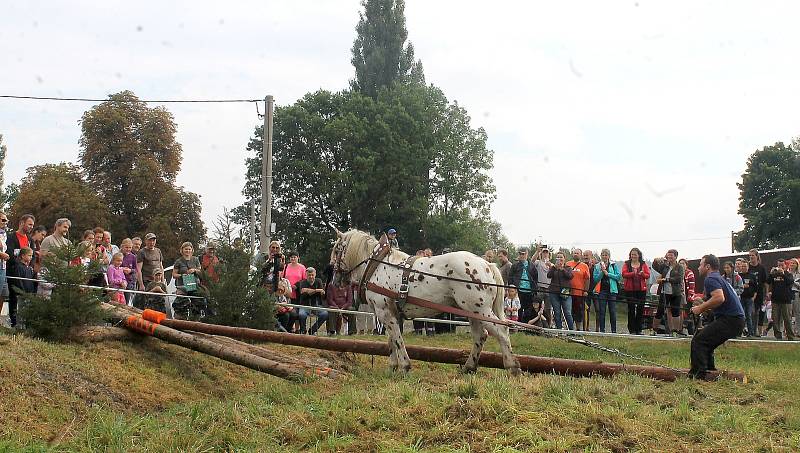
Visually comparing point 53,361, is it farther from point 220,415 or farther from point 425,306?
point 425,306

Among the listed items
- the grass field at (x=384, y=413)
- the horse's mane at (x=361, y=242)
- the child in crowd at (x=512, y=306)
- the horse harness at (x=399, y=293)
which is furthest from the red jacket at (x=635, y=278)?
the horse's mane at (x=361, y=242)

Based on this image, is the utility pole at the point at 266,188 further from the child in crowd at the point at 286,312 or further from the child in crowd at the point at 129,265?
the child in crowd at the point at 129,265

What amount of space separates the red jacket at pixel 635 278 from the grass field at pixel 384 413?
7.17 m

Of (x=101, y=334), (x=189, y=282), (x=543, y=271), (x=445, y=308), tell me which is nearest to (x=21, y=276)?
(x=101, y=334)

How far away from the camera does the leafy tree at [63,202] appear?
155 ft

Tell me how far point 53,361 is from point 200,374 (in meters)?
2.66

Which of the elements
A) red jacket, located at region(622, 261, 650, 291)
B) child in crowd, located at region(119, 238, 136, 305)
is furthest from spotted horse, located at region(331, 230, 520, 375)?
red jacket, located at region(622, 261, 650, 291)

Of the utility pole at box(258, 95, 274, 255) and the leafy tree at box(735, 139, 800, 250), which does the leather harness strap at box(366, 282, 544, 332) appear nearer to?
the utility pole at box(258, 95, 274, 255)

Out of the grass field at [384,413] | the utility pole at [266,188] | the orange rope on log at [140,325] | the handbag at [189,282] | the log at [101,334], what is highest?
the utility pole at [266,188]

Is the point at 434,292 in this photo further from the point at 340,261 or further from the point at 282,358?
the point at 282,358

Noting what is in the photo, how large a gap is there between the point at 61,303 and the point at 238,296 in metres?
3.88

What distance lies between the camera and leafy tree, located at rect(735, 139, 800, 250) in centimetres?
6769

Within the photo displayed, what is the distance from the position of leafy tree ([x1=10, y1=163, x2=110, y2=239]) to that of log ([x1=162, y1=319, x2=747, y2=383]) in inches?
1393

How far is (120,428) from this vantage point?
8.49m
